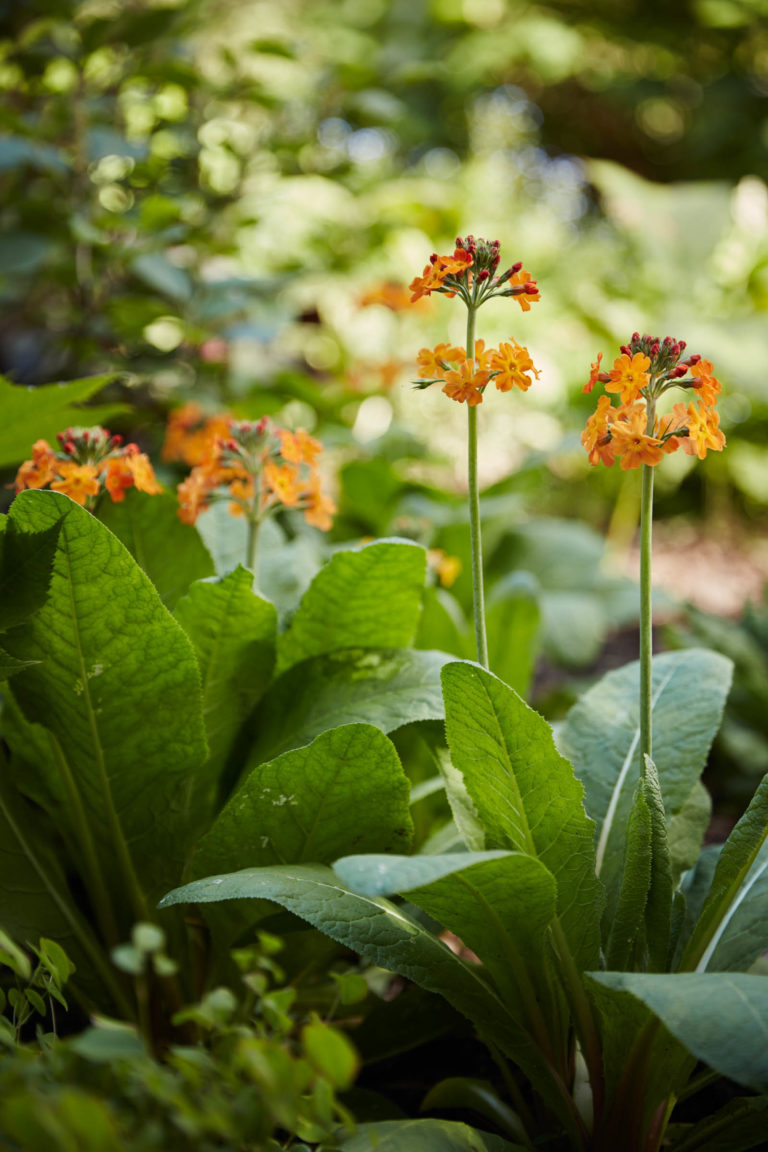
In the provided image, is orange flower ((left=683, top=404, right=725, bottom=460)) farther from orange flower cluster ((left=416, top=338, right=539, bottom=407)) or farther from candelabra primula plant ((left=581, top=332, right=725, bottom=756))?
orange flower cluster ((left=416, top=338, right=539, bottom=407))

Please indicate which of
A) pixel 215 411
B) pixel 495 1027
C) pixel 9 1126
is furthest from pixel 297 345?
pixel 9 1126

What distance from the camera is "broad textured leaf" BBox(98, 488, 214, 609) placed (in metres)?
1.12

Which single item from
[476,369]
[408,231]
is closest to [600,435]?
[476,369]

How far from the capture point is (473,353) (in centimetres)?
83

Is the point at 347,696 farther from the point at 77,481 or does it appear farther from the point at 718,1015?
the point at 718,1015

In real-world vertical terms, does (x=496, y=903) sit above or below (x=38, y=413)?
below

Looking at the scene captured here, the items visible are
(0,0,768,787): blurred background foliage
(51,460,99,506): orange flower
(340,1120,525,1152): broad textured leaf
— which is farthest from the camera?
(0,0,768,787): blurred background foliage

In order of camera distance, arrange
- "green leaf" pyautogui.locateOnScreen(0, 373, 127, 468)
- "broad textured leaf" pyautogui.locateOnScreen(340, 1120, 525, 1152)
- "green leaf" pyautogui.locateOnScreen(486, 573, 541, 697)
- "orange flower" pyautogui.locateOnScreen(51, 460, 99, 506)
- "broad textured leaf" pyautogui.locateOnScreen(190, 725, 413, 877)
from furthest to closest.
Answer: "green leaf" pyautogui.locateOnScreen(486, 573, 541, 697), "green leaf" pyautogui.locateOnScreen(0, 373, 127, 468), "orange flower" pyautogui.locateOnScreen(51, 460, 99, 506), "broad textured leaf" pyautogui.locateOnScreen(190, 725, 413, 877), "broad textured leaf" pyautogui.locateOnScreen(340, 1120, 525, 1152)

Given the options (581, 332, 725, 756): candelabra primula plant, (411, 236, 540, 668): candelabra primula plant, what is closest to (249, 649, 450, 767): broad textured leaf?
(411, 236, 540, 668): candelabra primula plant

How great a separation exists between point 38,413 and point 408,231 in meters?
2.87

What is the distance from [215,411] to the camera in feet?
6.22

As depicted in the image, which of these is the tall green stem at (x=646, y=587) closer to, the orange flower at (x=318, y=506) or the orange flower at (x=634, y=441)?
the orange flower at (x=634, y=441)

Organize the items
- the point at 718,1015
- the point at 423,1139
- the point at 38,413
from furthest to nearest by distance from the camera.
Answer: the point at 38,413
the point at 423,1139
the point at 718,1015

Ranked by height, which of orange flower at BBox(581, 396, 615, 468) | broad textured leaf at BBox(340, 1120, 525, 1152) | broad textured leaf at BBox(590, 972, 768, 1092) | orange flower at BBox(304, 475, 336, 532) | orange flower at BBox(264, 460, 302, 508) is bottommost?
broad textured leaf at BBox(340, 1120, 525, 1152)
